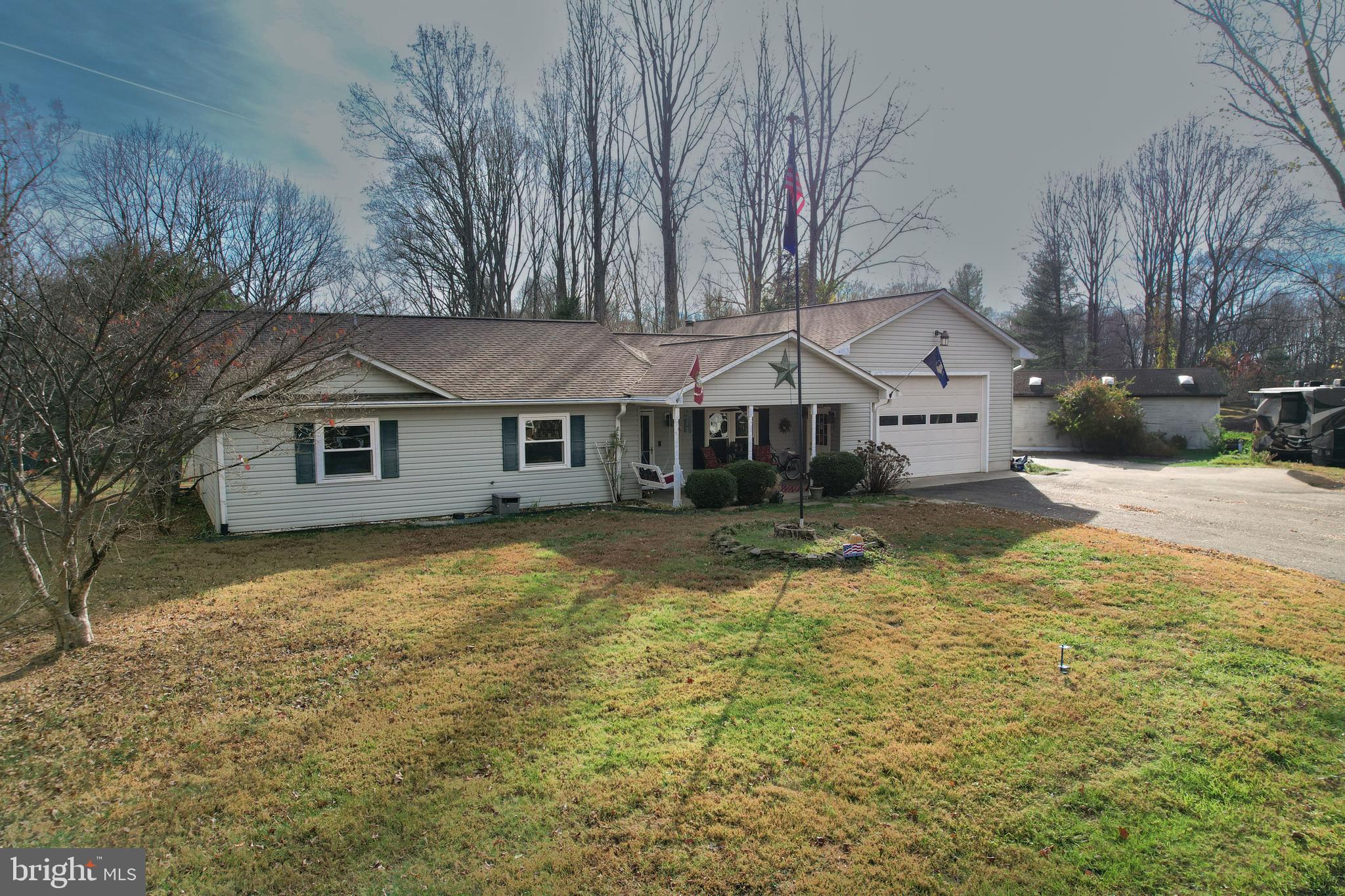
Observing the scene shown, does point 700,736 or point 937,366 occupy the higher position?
point 937,366

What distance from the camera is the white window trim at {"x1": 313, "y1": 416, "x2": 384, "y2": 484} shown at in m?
12.3

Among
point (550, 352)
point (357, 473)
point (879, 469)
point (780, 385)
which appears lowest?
point (879, 469)

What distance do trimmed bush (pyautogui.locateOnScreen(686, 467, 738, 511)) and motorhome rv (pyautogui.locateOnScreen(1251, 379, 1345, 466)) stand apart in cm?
1947

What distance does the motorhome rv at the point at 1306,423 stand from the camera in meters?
20.0

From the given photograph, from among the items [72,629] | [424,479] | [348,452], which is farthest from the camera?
[424,479]

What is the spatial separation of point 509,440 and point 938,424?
12.4m

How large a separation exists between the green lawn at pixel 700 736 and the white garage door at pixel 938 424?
10.4 meters

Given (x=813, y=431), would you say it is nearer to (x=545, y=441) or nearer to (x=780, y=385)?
(x=780, y=385)

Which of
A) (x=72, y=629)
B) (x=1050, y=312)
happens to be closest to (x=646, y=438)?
(x=72, y=629)

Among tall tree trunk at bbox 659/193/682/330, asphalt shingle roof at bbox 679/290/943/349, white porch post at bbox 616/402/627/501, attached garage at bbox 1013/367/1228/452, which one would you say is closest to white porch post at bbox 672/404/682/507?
white porch post at bbox 616/402/627/501

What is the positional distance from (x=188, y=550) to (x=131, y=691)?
20.8 ft

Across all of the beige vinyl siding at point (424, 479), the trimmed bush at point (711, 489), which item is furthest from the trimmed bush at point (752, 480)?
the beige vinyl siding at point (424, 479)

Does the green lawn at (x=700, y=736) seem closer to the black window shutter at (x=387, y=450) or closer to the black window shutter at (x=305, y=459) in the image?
the black window shutter at (x=305, y=459)

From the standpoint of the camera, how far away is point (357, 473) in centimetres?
1282
